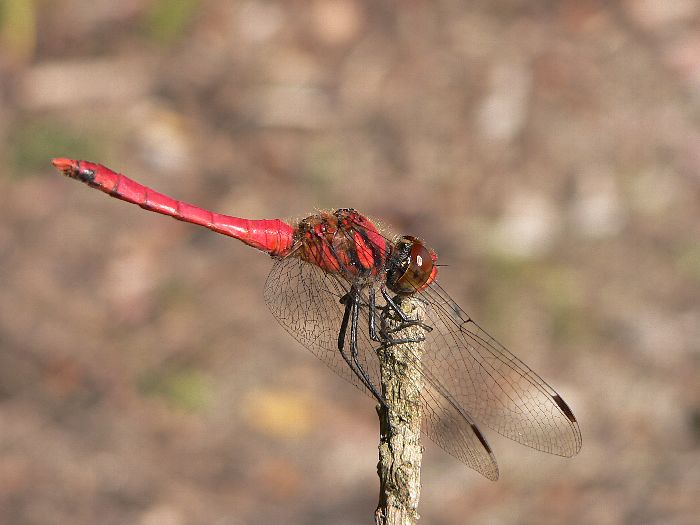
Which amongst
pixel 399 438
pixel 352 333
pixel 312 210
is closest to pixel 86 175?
pixel 352 333

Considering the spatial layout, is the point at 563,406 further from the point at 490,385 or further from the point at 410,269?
the point at 410,269

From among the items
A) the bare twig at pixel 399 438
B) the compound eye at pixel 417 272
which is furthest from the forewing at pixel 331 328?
the bare twig at pixel 399 438

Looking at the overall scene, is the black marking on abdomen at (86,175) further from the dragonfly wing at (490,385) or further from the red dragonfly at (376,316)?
the dragonfly wing at (490,385)

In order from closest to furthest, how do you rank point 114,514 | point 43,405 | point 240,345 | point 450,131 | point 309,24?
point 114,514
point 43,405
point 240,345
point 450,131
point 309,24

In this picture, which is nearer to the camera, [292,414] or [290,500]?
[290,500]

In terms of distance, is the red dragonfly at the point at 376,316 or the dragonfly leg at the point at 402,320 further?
the red dragonfly at the point at 376,316

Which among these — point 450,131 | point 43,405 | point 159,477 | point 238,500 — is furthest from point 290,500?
point 450,131

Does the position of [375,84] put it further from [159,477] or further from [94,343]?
[159,477]
